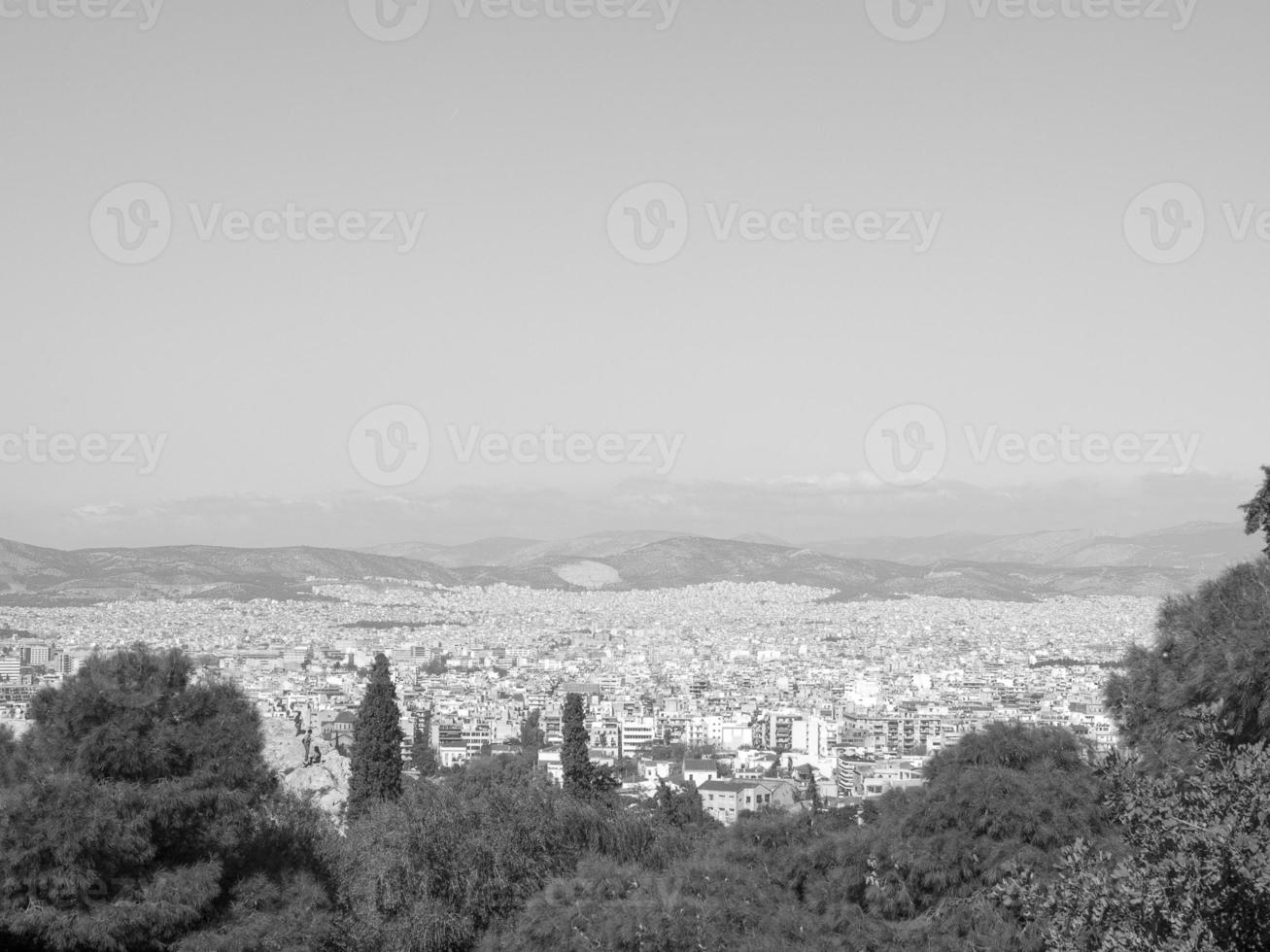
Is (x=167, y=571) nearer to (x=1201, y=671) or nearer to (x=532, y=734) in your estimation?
(x=532, y=734)

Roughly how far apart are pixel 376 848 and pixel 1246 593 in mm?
7692

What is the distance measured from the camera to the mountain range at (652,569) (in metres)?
110

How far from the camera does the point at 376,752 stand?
19.2 meters

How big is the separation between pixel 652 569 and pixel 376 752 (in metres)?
129

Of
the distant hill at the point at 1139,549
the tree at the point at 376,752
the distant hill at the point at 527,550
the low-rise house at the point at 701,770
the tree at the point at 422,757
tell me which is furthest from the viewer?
the distant hill at the point at 527,550

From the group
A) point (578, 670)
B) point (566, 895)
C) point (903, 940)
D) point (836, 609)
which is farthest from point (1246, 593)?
point (836, 609)

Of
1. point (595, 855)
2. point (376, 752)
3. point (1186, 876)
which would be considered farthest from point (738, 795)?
point (1186, 876)

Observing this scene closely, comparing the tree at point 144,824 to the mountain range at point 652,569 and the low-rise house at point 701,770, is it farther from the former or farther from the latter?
the mountain range at point 652,569

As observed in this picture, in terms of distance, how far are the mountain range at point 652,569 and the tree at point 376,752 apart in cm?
8577

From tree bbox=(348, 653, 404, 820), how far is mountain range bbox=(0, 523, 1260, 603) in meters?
85.8

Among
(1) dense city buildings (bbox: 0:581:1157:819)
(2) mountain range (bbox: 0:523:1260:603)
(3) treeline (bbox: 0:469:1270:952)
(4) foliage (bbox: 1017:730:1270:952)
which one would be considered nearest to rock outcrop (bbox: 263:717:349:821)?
(1) dense city buildings (bbox: 0:581:1157:819)

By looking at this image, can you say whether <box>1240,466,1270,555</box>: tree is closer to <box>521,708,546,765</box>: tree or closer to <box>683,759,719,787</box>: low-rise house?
<box>683,759,719,787</box>: low-rise house

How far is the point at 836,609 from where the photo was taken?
118m

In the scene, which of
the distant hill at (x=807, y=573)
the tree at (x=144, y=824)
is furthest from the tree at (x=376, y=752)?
the distant hill at (x=807, y=573)
